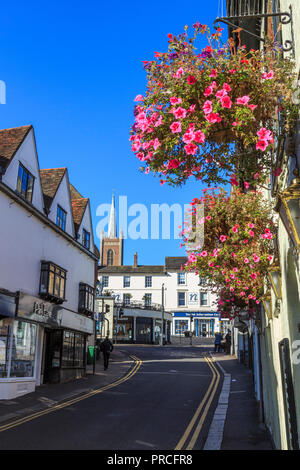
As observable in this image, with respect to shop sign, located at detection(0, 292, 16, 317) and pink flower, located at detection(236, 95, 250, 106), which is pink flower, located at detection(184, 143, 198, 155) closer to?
pink flower, located at detection(236, 95, 250, 106)

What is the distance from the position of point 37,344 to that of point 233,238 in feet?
46.8

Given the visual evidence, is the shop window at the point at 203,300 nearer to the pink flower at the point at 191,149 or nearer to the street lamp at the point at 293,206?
the pink flower at the point at 191,149

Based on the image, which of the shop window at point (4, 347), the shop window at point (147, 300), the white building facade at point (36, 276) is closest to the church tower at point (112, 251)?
the shop window at point (147, 300)

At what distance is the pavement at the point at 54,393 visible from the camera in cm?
1290

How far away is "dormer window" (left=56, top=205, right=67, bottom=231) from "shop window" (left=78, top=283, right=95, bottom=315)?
4.25m

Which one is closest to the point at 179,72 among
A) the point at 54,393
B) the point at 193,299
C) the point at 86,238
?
the point at 54,393

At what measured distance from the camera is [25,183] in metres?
18.5

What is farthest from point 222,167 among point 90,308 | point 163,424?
point 90,308

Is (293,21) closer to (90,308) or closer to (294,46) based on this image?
(294,46)

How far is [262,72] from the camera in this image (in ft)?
14.6

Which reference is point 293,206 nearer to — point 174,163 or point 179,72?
point 174,163

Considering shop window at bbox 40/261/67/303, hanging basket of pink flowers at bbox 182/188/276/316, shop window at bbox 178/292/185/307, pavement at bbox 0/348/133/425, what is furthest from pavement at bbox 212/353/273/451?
shop window at bbox 178/292/185/307

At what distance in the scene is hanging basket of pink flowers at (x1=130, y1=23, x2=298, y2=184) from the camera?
14.1 ft
